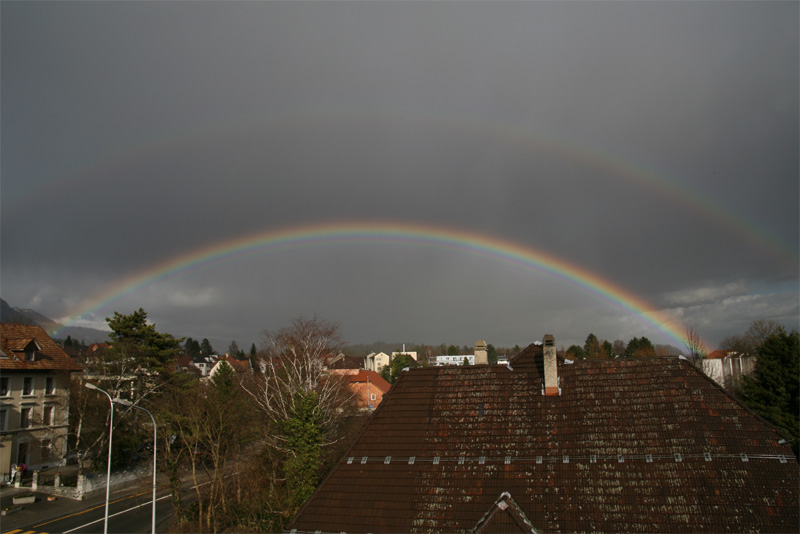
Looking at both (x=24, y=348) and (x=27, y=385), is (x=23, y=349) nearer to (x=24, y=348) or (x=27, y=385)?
(x=24, y=348)

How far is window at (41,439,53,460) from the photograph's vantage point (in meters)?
44.7

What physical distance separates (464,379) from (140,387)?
36443 millimetres

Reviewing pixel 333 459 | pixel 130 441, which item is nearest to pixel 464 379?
pixel 333 459

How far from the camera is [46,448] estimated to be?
4500 cm

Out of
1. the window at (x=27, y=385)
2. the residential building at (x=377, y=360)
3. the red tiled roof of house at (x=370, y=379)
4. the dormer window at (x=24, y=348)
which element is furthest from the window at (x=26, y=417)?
the residential building at (x=377, y=360)

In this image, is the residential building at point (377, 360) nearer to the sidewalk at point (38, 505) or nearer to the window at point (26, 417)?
the window at point (26, 417)

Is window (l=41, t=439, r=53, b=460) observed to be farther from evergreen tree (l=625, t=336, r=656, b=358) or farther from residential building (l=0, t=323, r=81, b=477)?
evergreen tree (l=625, t=336, r=656, b=358)

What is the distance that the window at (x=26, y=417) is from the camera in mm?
42725

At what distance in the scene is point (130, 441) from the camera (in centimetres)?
4328

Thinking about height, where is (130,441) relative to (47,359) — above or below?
below

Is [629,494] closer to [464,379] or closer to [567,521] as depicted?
[567,521]

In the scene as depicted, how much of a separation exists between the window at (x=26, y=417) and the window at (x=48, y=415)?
1.57 m

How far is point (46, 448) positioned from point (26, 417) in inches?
150

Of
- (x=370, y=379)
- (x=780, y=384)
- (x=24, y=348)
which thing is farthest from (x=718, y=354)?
(x=24, y=348)
